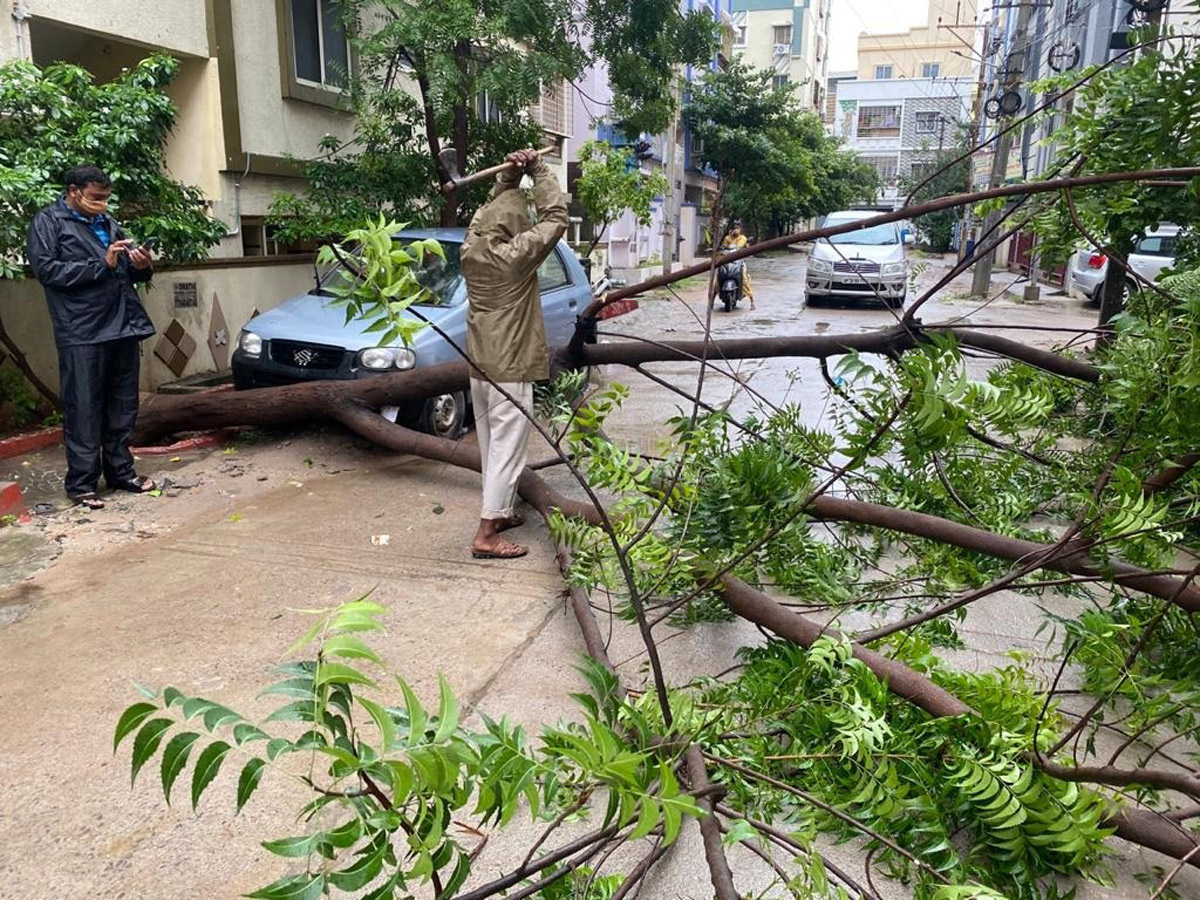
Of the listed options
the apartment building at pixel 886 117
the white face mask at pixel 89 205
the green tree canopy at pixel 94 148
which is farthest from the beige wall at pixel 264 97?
the apartment building at pixel 886 117

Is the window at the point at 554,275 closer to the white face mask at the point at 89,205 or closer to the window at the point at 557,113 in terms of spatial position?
the white face mask at the point at 89,205

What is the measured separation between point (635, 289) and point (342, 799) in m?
2.44

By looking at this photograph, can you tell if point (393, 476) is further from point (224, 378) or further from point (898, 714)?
point (898, 714)

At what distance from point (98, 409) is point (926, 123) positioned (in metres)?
62.9

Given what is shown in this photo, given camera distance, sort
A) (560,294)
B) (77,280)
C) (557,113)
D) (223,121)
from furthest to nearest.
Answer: (557,113) < (223,121) < (560,294) < (77,280)

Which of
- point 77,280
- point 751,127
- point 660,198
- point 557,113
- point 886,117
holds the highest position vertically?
point 886,117

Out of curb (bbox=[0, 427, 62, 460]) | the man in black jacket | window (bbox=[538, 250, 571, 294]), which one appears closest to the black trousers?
the man in black jacket

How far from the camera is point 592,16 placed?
10.5 metres

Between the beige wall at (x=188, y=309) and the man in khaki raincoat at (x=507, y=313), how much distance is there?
175 inches

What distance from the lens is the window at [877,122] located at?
65.0 m

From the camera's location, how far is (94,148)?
249 inches

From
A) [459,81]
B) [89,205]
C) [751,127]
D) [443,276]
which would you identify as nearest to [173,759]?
[89,205]

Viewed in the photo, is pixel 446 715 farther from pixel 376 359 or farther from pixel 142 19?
pixel 142 19

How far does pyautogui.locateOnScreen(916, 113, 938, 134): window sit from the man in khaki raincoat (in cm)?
5949
